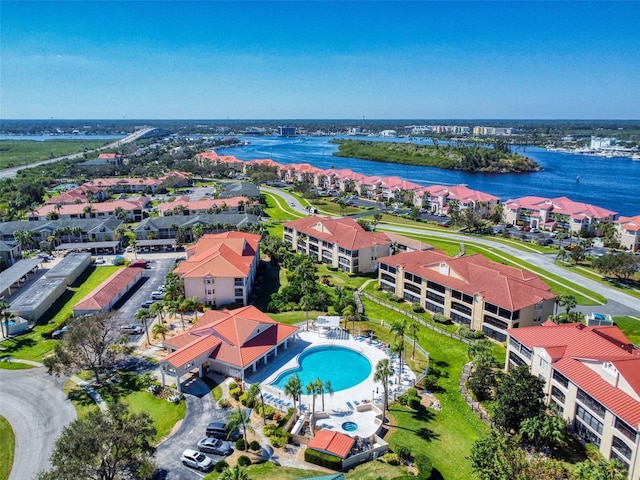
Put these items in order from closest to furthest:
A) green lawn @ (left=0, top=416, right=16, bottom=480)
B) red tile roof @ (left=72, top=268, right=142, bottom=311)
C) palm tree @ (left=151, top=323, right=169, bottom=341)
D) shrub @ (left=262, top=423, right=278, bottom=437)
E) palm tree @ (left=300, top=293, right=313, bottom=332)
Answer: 1. green lawn @ (left=0, top=416, right=16, bottom=480)
2. shrub @ (left=262, top=423, right=278, bottom=437)
3. palm tree @ (left=151, top=323, right=169, bottom=341)
4. red tile roof @ (left=72, top=268, right=142, bottom=311)
5. palm tree @ (left=300, top=293, right=313, bottom=332)

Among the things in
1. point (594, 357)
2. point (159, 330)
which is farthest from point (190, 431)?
point (594, 357)

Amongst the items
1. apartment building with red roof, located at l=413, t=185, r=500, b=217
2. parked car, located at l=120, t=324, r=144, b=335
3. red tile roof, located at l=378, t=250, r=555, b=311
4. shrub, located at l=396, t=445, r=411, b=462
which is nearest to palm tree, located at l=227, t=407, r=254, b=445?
shrub, located at l=396, t=445, r=411, b=462

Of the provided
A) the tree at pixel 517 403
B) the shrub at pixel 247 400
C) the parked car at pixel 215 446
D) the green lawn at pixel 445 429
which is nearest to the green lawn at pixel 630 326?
the green lawn at pixel 445 429

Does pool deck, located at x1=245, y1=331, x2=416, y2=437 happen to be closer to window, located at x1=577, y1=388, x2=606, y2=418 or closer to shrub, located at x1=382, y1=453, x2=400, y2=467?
shrub, located at x1=382, y1=453, x2=400, y2=467

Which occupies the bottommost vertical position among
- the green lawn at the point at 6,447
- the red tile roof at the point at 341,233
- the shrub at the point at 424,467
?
the green lawn at the point at 6,447

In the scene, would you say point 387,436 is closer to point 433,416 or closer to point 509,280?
point 433,416

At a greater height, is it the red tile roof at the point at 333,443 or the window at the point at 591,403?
the window at the point at 591,403

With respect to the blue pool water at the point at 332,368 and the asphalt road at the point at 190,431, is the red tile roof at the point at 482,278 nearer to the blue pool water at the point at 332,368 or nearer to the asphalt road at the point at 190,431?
the blue pool water at the point at 332,368

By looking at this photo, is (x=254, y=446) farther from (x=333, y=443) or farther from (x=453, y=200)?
(x=453, y=200)
